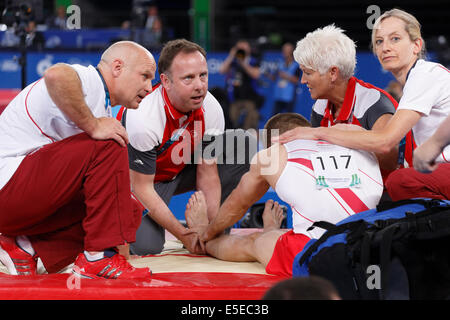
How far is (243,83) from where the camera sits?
8.08 meters

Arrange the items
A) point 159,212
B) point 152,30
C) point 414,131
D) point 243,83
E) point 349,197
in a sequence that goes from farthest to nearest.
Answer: point 152,30 < point 243,83 < point 159,212 < point 414,131 < point 349,197

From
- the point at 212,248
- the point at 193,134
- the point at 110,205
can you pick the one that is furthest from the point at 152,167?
the point at 110,205

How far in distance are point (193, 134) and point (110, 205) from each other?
1.08 m

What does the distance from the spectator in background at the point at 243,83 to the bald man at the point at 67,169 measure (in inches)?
216

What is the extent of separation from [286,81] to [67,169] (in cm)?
600

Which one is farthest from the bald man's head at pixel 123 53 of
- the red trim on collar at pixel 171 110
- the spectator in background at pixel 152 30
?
the spectator in background at pixel 152 30

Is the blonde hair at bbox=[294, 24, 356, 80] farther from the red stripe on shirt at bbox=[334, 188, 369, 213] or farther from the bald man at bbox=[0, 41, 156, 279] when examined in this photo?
the bald man at bbox=[0, 41, 156, 279]

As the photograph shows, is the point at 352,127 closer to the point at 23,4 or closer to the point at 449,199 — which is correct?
the point at 449,199

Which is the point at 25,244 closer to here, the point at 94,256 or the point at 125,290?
the point at 94,256

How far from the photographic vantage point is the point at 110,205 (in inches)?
95.0

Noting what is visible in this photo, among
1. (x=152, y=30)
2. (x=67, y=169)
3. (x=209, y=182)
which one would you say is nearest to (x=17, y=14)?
Answer: (x=209, y=182)

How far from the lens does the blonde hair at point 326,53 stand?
3.03 metres

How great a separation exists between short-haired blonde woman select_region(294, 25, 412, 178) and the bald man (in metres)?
0.94

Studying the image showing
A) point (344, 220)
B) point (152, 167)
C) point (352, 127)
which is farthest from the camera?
point (152, 167)
